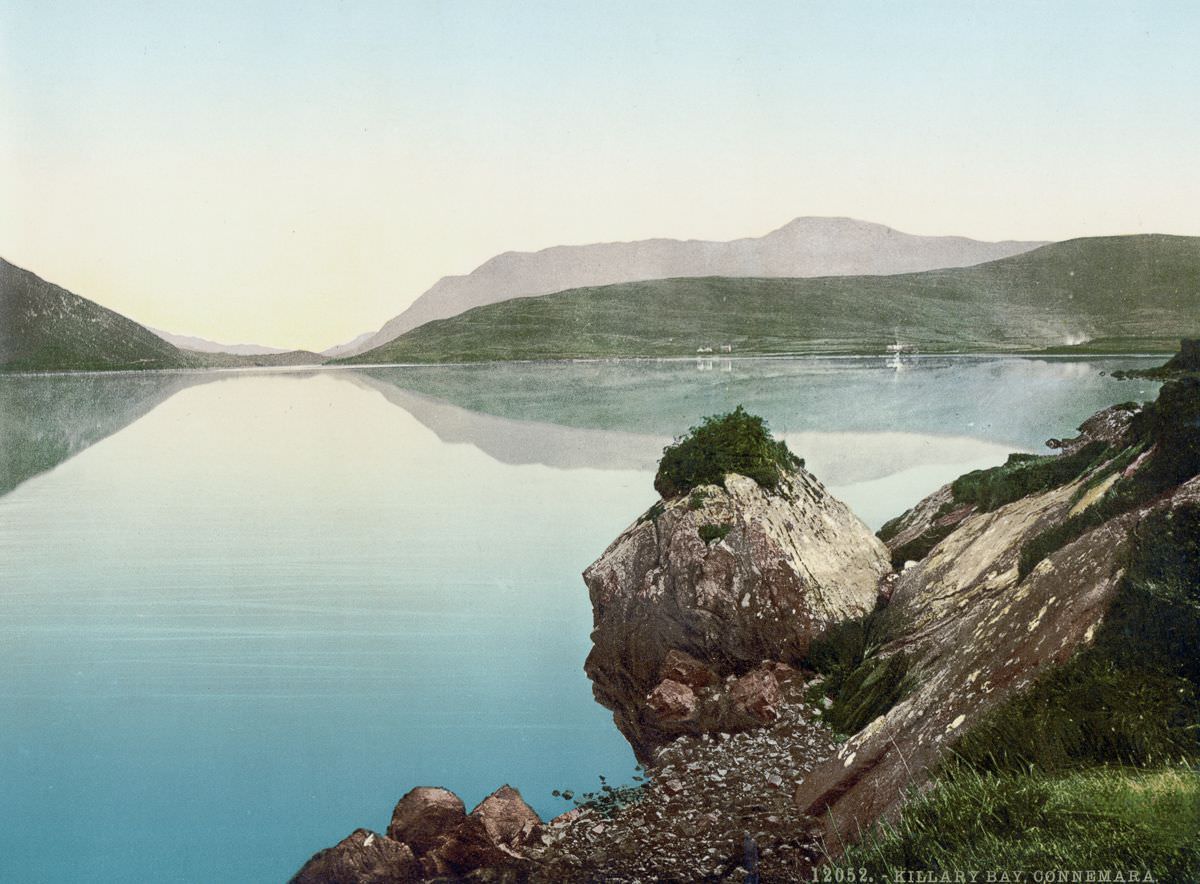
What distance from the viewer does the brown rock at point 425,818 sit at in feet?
23.8

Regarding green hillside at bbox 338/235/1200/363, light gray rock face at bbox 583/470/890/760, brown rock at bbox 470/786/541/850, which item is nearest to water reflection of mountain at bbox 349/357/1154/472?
green hillside at bbox 338/235/1200/363

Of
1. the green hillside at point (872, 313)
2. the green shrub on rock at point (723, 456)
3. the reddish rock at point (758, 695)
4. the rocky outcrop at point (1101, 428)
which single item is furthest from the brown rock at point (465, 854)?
the green hillside at point (872, 313)

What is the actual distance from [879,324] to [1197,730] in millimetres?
129362

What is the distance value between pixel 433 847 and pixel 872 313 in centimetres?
13681

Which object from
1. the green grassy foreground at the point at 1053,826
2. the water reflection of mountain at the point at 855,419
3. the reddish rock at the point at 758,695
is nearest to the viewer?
the green grassy foreground at the point at 1053,826

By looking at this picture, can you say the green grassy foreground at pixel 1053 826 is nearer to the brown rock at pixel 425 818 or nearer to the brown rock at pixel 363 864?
the brown rock at pixel 425 818

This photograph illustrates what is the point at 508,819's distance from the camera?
7523mm

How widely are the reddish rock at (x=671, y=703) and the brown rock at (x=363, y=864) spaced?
10.8 feet

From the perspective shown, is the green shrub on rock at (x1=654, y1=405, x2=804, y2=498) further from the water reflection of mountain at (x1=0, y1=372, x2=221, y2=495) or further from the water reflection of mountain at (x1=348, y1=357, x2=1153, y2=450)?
the water reflection of mountain at (x1=0, y1=372, x2=221, y2=495)

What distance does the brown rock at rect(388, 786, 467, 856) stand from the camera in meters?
7.25

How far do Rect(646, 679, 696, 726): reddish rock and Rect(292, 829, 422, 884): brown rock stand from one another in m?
3.31

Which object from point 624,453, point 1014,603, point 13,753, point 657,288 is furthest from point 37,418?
point 657,288

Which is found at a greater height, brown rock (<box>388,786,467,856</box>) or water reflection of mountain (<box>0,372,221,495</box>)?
water reflection of mountain (<box>0,372,221,495</box>)

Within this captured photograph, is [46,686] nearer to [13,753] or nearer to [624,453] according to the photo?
[13,753]
